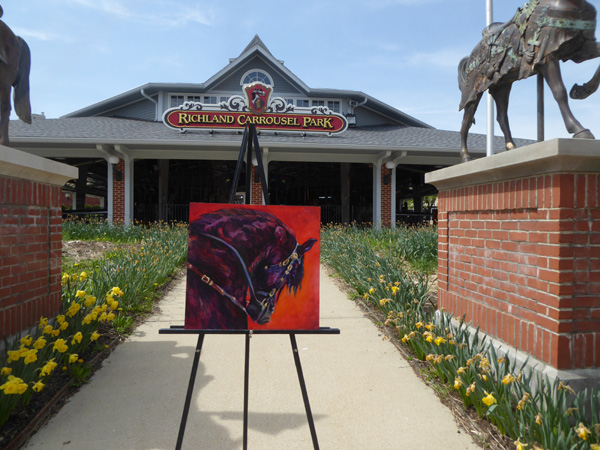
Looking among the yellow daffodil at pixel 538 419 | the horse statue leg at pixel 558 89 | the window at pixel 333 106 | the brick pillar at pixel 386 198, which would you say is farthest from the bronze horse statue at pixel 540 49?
the window at pixel 333 106

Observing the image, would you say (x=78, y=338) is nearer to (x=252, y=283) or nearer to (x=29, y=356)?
(x=29, y=356)

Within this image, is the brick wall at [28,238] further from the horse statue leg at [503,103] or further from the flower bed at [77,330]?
the horse statue leg at [503,103]

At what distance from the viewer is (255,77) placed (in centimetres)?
1828

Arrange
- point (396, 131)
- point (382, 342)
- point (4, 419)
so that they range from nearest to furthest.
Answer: point (4, 419), point (382, 342), point (396, 131)

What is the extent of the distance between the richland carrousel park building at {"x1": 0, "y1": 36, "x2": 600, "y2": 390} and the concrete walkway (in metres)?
0.90

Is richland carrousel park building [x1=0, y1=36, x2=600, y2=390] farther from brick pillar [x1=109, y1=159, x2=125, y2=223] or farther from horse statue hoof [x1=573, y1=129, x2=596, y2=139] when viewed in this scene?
horse statue hoof [x1=573, y1=129, x2=596, y2=139]

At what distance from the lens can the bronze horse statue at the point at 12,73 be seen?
3760mm

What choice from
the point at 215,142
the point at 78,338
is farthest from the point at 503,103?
the point at 215,142

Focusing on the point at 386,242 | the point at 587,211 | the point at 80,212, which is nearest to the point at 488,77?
the point at 587,211

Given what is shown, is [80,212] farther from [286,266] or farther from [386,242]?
[286,266]

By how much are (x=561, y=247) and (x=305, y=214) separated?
1.74 metres

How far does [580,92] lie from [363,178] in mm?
19909

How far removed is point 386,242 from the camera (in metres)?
10.6

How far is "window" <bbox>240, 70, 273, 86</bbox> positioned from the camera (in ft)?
59.7
